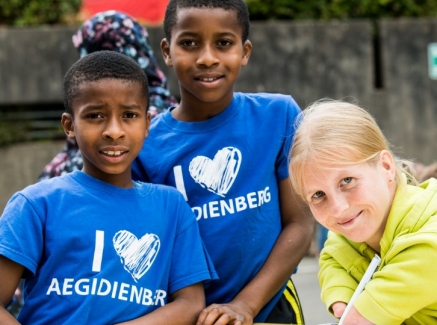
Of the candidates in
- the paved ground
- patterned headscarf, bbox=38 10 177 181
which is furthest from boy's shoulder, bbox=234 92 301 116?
the paved ground

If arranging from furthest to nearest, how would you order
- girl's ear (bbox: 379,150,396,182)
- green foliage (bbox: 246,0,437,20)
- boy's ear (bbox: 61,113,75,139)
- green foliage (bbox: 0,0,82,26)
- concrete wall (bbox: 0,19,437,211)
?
1. green foliage (bbox: 246,0,437,20)
2. green foliage (bbox: 0,0,82,26)
3. concrete wall (bbox: 0,19,437,211)
4. boy's ear (bbox: 61,113,75,139)
5. girl's ear (bbox: 379,150,396,182)

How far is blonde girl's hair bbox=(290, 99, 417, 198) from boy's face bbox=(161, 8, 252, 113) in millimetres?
426

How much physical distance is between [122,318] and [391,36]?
798 cm

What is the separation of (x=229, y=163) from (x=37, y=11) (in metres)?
7.77

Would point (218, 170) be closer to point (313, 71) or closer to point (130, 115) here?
point (130, 115)

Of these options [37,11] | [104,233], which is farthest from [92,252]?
[37,11]

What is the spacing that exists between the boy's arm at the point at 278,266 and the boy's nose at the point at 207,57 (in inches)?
18.4

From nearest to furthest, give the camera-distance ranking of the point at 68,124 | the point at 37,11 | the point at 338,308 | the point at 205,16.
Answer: the point at 338,308
the point at 68,124
the point at 205,16
the point at 37,11

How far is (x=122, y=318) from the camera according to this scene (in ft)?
7.66

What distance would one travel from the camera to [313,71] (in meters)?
9.62

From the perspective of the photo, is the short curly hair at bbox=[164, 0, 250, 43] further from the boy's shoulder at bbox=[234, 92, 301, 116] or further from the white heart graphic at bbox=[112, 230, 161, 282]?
the white heart graphic at bbox=[112, 230, 161, 282]

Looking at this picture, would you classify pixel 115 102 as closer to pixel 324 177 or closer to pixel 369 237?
pixel 324 177

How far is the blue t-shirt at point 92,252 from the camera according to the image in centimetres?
231

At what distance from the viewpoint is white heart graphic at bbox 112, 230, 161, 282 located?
2381 millimetres
